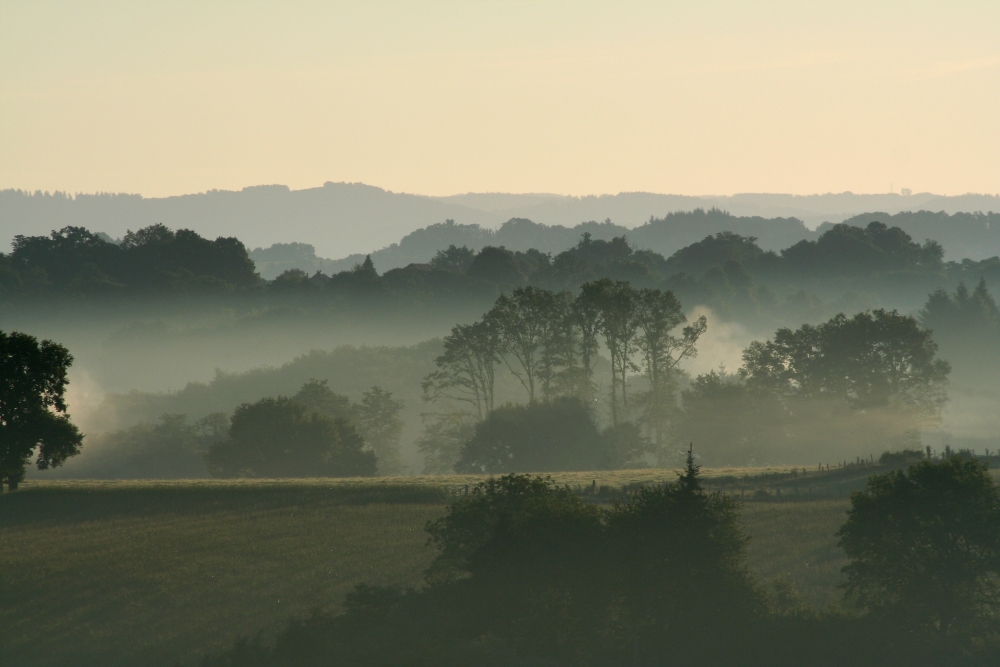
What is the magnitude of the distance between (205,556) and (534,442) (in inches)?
1753

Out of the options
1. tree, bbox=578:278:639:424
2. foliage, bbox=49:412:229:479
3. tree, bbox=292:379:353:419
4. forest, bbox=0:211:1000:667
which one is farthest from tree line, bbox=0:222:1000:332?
foliage, bbox=49:412:229:479

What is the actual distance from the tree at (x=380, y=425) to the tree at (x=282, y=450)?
13.2 m

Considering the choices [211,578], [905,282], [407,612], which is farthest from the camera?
[905,282]

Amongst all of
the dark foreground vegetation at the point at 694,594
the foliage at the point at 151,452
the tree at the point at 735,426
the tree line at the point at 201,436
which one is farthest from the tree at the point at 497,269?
the dark foreground vegetation at the point at 694,594

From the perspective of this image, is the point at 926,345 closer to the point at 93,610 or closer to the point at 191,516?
the point at 191,516

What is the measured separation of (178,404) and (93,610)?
285 feet

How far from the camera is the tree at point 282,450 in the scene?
274 feet

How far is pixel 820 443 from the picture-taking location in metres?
90.5

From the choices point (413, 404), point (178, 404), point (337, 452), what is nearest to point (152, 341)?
point (178, 404)

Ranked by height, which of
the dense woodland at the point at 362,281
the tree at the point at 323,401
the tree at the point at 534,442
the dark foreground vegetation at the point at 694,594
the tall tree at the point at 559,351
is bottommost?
the dark foreground vegetation at the point at 694,594

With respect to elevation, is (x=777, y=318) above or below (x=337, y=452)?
above

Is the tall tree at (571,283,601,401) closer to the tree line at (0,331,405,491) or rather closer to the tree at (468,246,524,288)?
the tree line at (0,331,405,491)

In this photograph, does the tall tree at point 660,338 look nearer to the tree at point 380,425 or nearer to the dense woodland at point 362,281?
the tree at point 380,425

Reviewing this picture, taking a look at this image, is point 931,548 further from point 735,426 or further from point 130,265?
point 130,265
